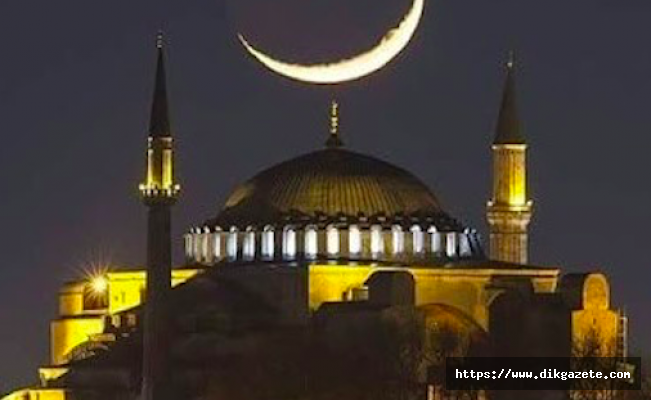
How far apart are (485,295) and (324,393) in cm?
867

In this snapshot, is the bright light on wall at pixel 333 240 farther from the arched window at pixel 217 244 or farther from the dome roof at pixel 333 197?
the arched window at pixel 217 244

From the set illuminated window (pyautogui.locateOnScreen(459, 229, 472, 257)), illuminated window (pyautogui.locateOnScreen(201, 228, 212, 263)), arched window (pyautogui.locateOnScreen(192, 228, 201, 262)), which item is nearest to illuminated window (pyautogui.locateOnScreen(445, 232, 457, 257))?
illuminated window (pyautogui.locateOnScreen(459, 229, 472, 257))

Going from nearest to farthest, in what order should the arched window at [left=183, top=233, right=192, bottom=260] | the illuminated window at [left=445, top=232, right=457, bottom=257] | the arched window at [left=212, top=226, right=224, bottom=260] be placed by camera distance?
1. the illuminated window at [left=445, top=232, right=457, bottom=257]
2. the arched window at [left=212, top=226, right=224, bottom=260]
3. the arched window at [left=183, top=233, right=192, bottom=260]

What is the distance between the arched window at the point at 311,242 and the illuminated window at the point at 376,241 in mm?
1151

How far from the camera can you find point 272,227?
461 ft

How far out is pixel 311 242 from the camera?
140000 mm

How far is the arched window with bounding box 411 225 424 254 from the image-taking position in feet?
459

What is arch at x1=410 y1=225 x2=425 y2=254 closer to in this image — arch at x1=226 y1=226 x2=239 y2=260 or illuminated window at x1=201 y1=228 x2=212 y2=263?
arch at x1=226 y1=226 x2=239 y2=260

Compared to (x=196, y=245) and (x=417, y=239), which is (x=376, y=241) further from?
(x=196, y=245)

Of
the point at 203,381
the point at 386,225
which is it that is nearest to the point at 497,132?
the point at 386,225

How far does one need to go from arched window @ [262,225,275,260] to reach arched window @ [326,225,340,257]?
3.78ft

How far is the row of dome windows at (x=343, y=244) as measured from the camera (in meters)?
140

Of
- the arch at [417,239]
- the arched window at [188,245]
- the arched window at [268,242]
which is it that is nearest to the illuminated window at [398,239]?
the arch at [417,239]

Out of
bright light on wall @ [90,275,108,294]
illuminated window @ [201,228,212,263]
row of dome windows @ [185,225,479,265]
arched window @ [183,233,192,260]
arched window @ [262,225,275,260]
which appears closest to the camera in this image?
row of dome windows @ [185,225,479,265]
